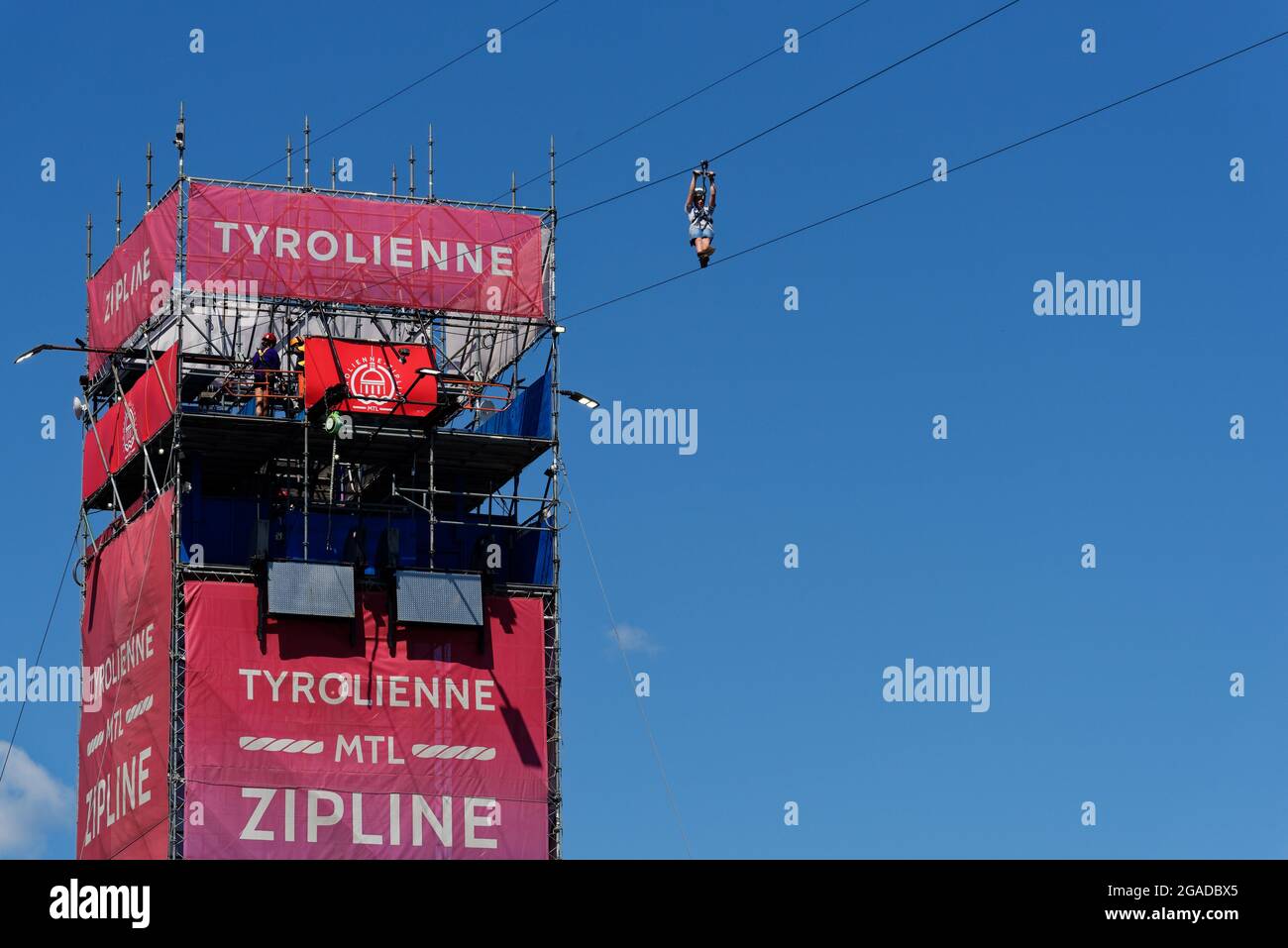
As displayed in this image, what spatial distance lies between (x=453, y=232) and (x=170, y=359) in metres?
11.0

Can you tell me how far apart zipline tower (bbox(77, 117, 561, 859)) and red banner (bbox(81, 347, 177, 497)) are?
16cm

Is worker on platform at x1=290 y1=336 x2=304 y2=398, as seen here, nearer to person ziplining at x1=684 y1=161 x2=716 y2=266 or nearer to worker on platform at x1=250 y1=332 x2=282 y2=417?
worker on platform at x1=250 y1=332 x2=282 y2=417

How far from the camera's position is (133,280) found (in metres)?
92.8

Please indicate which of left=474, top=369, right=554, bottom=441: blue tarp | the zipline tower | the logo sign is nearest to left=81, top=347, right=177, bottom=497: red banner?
the zipline tower

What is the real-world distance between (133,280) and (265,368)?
27.7ft

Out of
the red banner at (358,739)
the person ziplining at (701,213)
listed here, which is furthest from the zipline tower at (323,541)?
the person ziplining at (701,213)

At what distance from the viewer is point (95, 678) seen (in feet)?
301

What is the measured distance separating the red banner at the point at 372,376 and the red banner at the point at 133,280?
19.9 ft

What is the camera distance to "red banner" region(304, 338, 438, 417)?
8700 centimetres

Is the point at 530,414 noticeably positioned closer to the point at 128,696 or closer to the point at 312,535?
the point at 312,535

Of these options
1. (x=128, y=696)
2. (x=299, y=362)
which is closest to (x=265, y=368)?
(x=299, y=362)

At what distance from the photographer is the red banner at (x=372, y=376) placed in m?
87.0
